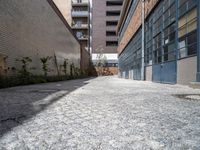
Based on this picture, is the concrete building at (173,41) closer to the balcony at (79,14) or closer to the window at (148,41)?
the window at (148,41)

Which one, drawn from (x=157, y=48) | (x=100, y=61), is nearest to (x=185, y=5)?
(x=157, y=48)

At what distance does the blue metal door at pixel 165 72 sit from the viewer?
9.24m

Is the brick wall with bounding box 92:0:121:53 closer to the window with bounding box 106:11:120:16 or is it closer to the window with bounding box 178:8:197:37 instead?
the window with bounding box 106:11:120:16

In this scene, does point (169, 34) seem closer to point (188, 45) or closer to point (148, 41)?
point (188, 45)

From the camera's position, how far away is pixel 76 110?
3.38 m

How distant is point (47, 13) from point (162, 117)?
13.6 m

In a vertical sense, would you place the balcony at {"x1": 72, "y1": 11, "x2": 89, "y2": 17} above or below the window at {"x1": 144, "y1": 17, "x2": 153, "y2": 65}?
above

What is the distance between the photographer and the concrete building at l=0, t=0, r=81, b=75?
8.55 meters

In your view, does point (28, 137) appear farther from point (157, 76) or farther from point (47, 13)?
point (47, 13)

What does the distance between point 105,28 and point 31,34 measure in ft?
125

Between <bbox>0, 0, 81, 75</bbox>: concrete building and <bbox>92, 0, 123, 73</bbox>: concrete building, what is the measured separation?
28.8 metres

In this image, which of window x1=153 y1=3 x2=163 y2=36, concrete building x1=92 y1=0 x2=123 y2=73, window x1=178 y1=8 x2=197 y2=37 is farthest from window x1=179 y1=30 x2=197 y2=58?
concrete building x1=92 y1=0 x2=123 y2=73

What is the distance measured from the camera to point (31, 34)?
11.5 m

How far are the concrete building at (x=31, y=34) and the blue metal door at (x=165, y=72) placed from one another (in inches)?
260
